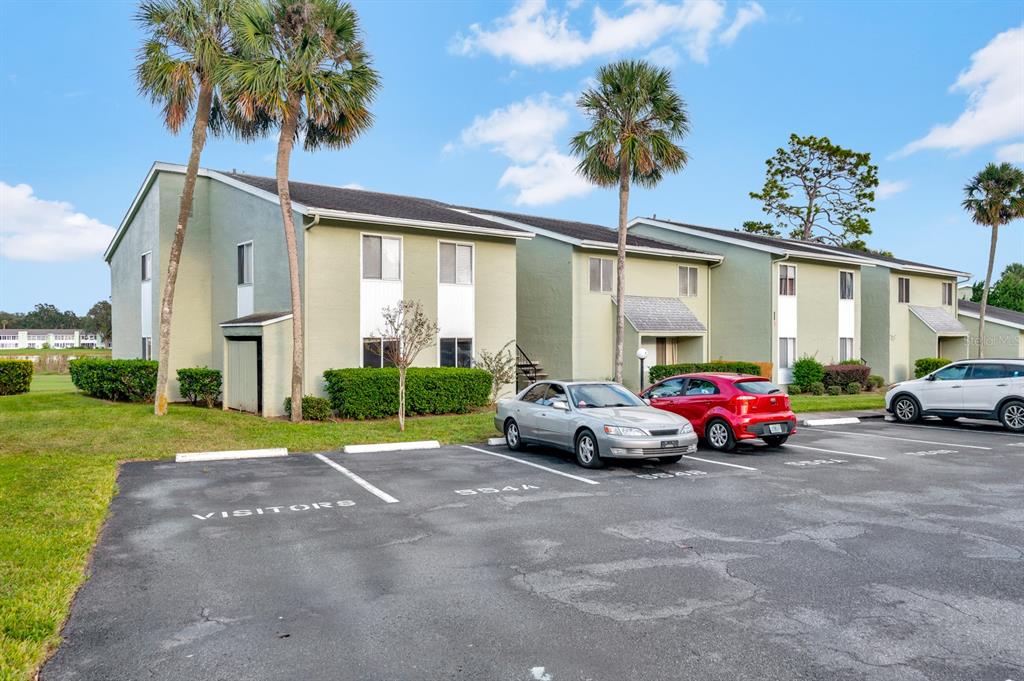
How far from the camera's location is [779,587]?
19.0 ft

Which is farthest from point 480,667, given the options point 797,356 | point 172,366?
point 797,356

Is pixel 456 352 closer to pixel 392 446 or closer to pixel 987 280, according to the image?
pixel 392 446

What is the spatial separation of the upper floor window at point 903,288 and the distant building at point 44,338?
14574cm

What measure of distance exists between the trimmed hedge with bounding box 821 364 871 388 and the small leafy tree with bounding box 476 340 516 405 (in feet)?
48.1

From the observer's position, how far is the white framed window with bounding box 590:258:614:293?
2514 centimetres

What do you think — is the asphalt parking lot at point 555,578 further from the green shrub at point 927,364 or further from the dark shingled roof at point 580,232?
the green shrub at point 927,364

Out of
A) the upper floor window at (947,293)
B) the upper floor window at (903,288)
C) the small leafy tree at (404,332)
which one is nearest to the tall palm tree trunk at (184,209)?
the small leafy tree at (404,332)

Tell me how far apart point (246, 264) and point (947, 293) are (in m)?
35.6

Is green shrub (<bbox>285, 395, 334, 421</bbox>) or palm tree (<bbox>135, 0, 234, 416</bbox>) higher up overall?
palm tree (<bbox>135, 0, 234, 416</bbox>)

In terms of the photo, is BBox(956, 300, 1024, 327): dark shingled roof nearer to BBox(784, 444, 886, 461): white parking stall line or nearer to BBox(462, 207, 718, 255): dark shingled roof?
BBox(462, 207, 718, 255): dark shingled roof

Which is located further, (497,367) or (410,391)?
(497,367)

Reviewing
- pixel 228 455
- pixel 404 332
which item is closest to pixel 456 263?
Answer: pixel 404 332

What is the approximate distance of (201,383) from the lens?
2038 cm

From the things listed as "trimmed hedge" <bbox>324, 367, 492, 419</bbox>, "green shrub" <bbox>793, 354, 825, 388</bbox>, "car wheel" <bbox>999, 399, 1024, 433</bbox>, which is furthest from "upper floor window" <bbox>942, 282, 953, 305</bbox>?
"trimmed hedge" <bbox>324, 367, 492, 419</bbox>
